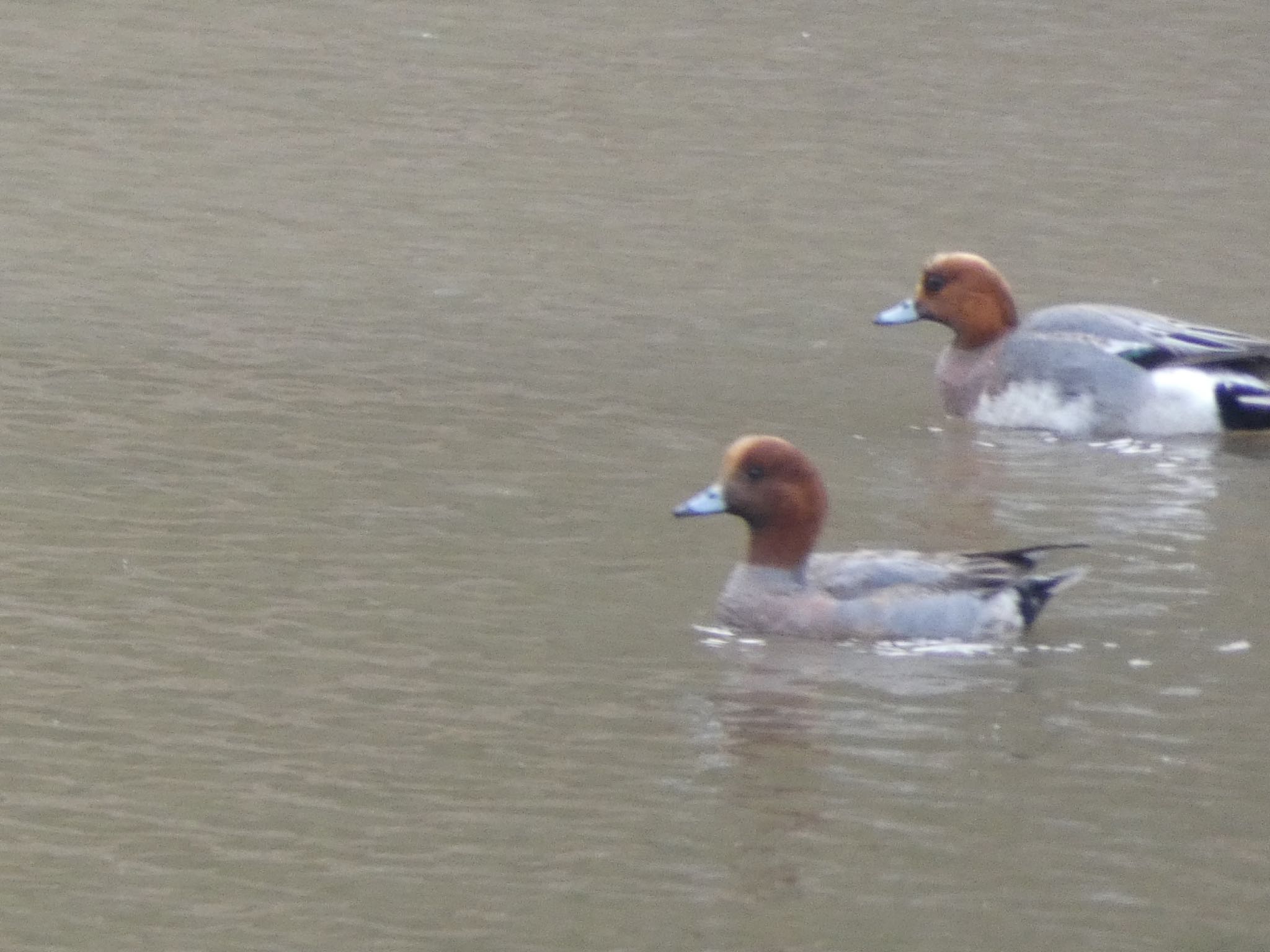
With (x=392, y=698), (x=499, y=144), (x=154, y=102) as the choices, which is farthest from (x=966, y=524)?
(x=154, y=102)

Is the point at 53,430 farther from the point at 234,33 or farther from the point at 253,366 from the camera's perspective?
the point at 234,33

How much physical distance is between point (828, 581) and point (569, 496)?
1501 mm

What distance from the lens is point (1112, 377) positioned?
11.2 metres

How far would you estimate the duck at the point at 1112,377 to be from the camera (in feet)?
36.8

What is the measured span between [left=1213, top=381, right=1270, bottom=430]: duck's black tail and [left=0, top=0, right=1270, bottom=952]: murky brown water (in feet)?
0.43

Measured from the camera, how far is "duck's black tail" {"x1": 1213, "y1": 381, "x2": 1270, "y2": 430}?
36.6 feet

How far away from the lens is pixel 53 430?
399 inches

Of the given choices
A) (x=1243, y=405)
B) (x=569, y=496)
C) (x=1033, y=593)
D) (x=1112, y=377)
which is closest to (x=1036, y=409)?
(x=1112, y=377)

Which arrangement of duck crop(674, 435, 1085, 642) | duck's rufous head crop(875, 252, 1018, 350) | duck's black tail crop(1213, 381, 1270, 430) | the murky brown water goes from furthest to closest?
duck's rufous head crop(875, 252, 1018, 350), duck's black tail crop(1213, 381, 1270, 430), duck crop(674, 435, 1085, 642), the murky brown water

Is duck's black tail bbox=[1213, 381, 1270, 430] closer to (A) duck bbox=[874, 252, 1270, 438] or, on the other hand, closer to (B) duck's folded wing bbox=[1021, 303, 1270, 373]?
(A) duck bbox=[874, 252, 1270, 438]

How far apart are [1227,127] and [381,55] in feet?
17.2

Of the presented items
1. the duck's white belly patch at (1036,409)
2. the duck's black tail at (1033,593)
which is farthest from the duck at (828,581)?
the duck's white belly patch at (1036,409)

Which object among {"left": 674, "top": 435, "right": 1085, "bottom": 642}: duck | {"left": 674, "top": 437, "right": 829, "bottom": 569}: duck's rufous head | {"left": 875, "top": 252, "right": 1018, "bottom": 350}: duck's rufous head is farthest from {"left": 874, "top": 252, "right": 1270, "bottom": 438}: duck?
{"left": 674, "top": 437, "right": 829, "bottom": 569}: duck's rufous head

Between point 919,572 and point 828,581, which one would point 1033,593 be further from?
point 828,581
